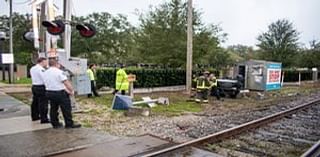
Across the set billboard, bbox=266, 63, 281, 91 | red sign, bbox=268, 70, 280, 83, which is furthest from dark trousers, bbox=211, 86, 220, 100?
red sign, bbox=268, 70, 280, 83

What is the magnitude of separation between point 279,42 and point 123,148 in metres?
51.3

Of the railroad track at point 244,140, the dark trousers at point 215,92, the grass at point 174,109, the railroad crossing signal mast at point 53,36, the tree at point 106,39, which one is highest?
the tree at point 106,39

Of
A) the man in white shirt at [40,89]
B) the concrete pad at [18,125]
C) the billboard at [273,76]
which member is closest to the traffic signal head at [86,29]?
the man in white shirt at [40,89]

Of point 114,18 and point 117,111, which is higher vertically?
point 114,18

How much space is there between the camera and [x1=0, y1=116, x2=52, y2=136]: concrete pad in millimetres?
8570

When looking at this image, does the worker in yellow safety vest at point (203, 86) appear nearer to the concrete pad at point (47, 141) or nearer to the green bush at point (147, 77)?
the green bush at point (147, 77)

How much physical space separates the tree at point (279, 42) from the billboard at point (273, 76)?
26.4m

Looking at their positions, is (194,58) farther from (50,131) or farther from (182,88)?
(50,131)

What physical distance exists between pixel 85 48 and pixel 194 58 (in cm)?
3119

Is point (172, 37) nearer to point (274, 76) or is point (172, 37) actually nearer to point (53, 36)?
point (274, 76)

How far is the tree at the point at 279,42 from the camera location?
5169cm

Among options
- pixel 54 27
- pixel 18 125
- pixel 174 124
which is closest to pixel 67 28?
pixel 54 27

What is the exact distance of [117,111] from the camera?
12086 millimetres

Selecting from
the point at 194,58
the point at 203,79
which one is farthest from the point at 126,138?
the point at 194,58
